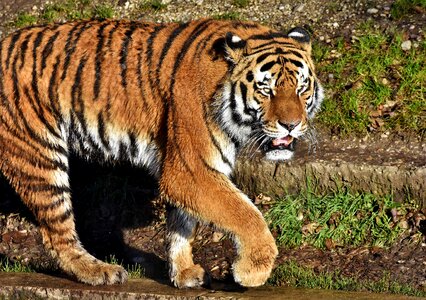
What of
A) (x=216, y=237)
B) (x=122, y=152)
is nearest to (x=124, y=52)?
(x=122, y=152)

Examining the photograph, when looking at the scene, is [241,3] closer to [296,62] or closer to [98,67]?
[98,67]

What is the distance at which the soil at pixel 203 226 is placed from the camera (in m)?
5.84

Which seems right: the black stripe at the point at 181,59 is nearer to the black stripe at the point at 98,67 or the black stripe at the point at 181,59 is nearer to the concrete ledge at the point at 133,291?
the black stripe at the point at 98,67

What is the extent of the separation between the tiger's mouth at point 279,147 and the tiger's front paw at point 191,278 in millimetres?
752

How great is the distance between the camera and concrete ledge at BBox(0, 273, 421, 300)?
4.84 meters

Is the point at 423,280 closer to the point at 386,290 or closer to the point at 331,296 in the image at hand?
the point at 386,290

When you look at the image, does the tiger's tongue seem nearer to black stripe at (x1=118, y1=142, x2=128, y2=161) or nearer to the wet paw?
black stripe at (x1=118, y1=142, x2=128, y2=161)

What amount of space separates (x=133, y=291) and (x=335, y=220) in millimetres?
1584

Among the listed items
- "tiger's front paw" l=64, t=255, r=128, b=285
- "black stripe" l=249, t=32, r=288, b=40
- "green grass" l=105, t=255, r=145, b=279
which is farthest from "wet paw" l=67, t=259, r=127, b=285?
"black stripe" l=249, t=32, r=288, b=40

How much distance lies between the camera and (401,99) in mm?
6695

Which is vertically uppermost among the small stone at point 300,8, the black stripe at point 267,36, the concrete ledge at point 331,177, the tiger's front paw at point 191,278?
the black stripe at point 267,36

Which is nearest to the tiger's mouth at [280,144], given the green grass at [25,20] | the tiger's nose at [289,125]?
the tiger's nose at [289,125]

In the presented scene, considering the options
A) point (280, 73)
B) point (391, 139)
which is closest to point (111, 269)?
point (280, 73)

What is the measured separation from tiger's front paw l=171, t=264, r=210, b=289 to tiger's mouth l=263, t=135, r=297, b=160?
0.75m
